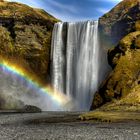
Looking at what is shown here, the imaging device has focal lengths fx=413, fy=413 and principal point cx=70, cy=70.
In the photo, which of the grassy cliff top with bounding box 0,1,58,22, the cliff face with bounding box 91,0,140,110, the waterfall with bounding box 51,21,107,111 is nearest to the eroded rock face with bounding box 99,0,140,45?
the waterfall with bounding box 51,21,107,111

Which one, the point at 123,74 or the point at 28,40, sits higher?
the point at 28,40

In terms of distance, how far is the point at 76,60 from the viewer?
124250 millimetres

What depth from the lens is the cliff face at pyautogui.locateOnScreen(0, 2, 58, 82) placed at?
13375cm

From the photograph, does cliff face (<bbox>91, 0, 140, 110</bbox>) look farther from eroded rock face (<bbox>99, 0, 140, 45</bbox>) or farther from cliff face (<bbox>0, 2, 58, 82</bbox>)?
cliff face (<bbox>0, 2, 58, 82</bbox>)

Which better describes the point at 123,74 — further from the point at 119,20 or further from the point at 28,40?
the point at 28,40

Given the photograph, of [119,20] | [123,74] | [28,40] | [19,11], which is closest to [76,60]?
[119,20]

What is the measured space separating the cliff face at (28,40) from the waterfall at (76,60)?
3879 mm

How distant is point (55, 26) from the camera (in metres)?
132

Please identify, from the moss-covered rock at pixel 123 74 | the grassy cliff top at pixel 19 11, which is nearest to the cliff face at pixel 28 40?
the grassy cliff top at pixel 19 11

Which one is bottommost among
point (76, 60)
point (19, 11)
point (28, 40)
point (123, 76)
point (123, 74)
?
point (123, 76)

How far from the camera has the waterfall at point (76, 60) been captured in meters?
118

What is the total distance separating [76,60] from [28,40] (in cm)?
2006

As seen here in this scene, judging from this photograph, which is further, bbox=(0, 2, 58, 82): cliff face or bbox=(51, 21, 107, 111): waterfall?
bbox=(0, 2, 58, 82): cliff face

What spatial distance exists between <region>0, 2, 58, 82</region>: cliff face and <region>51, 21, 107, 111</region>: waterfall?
3.88 m
